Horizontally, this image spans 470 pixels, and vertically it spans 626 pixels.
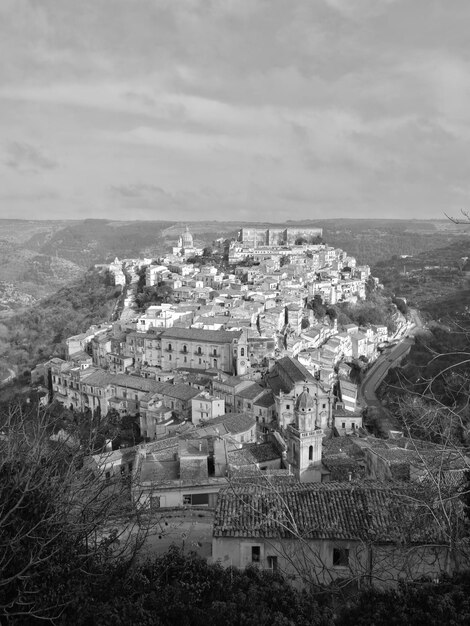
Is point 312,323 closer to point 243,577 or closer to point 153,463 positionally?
point 153,463

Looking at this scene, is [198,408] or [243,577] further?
[198,408]

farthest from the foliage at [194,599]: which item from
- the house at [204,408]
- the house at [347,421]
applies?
the house at [347,421]

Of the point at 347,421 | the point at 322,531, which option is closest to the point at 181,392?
the point at 347,421

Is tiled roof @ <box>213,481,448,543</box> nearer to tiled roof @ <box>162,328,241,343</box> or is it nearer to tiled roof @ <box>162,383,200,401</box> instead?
tiled roof @ <box>162,383,200,401</box>

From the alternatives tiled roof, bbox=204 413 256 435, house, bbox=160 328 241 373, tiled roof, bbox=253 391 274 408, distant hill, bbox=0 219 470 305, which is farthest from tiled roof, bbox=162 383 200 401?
distant hill, bbox=0 219 470 305

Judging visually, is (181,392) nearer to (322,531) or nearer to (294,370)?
(294,370)

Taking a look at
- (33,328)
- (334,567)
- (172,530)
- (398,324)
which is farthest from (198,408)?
(33,328)

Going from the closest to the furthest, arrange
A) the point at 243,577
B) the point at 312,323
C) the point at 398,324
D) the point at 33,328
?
1. the point at 243,577
2. the point at 312,323
3. the point at 398,324
4. the point at 33,328

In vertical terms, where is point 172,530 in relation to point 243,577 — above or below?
below
